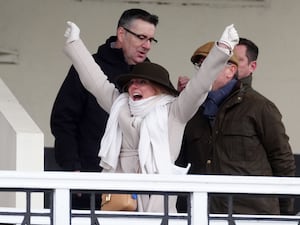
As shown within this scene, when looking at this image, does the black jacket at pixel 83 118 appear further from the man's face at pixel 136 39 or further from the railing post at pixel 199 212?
the railing post at pixel 199 212

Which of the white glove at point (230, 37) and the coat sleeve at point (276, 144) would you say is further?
the coat sleeve at point (276, 144)

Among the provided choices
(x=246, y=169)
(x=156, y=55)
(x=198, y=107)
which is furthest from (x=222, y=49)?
(x=156, y=55)

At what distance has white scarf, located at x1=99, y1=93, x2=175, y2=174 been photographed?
7.11 m

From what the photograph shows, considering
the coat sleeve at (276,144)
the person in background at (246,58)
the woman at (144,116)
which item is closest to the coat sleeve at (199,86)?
the woman at (144,116)

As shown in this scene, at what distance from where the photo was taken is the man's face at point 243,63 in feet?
26.2

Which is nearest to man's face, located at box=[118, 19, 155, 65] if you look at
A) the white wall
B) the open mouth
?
the open mouth

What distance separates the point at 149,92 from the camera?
7.23 metres

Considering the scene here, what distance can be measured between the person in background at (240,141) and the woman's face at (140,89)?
46 centimetres

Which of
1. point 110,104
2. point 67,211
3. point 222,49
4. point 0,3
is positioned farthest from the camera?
point 0,3

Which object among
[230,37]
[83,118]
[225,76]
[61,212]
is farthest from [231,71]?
[61,212]

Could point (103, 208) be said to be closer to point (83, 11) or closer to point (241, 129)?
point (241, 129)

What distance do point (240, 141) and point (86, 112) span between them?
32.1 inches

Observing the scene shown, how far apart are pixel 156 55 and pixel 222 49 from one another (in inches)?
123

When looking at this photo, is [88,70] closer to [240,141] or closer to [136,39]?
[136,39]
